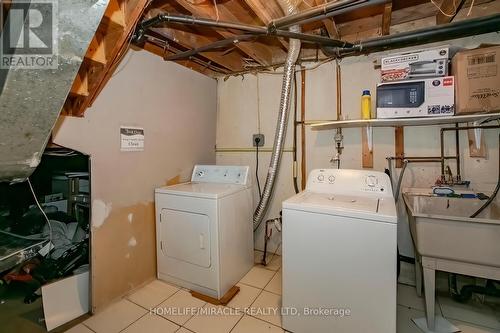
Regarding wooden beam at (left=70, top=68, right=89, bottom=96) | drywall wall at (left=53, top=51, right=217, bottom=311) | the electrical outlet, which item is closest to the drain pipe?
the electrical outlet

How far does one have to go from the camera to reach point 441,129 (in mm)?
1993

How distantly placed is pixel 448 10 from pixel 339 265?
2.13 m

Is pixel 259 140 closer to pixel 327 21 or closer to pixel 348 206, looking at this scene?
pixel 327 21

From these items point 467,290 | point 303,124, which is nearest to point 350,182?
point 303,124

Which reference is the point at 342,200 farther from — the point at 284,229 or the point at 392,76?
the point at 392,76

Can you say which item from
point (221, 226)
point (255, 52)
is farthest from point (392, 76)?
point (221, 226)

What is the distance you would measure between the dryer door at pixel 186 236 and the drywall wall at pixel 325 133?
40.4 inches

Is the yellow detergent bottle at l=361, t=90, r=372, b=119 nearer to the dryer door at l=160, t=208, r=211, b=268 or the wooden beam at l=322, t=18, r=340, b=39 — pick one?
the wooden beam at l=322, t=18, r=340, b=39

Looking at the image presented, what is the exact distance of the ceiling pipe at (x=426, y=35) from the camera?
1637mm

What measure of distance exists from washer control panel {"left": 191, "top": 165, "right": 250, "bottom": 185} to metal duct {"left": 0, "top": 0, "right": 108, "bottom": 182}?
145 cm

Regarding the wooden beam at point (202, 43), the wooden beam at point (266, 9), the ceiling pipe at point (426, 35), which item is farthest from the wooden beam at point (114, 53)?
the ceiling pipe at point (426, 35)

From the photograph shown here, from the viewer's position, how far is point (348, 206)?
1488 millimetres

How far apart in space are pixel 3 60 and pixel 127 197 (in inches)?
49.7

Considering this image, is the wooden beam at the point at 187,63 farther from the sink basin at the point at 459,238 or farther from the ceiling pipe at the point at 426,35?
the sink basin at the point at 459,238
